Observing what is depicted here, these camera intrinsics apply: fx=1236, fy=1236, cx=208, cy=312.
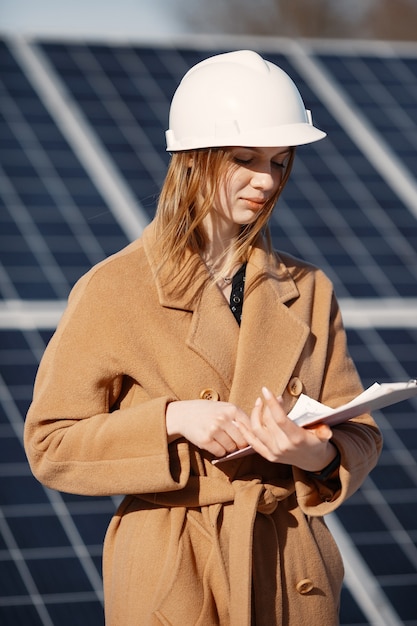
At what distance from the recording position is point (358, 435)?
319 centimetres

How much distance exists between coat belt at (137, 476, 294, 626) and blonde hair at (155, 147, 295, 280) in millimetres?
575

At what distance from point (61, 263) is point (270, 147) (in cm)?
304

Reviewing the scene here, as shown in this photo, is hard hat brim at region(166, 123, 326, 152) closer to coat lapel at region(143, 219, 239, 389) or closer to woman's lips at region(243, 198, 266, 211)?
woman's lips at region(243, 198, 266, 211)

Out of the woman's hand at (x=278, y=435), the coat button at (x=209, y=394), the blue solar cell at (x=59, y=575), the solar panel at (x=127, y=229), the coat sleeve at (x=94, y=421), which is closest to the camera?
the woman's hand at (x=278, y=435)

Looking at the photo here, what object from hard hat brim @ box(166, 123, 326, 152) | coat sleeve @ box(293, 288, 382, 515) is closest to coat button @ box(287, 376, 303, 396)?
coat sleeve @ box(293, 288, 382, 515)

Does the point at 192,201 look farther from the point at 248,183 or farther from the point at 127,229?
the point at 127,229

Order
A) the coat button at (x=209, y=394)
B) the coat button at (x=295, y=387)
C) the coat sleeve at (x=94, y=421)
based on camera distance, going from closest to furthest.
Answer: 1. the coat sleeve at (x=94, y=421)
2. the coat button at (x=209, y=394)
3. the coat button at (x=295, y=387)

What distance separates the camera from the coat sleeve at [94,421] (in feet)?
9.83

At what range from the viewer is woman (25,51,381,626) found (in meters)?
3.02

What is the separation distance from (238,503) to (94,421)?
419mm

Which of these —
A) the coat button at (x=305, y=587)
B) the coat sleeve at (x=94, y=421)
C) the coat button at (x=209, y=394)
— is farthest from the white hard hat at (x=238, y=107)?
the coat button at (x=305, y=587)

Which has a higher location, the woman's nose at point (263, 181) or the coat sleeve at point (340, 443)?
the woman's nose at point (263, 181)

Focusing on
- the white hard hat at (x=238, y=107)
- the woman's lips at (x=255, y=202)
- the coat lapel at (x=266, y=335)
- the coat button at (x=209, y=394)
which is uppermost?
the white hard hat at (x=238, y=107)

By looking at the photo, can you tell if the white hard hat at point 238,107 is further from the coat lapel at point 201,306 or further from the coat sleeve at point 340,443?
the coat sleeve at point 340,443
